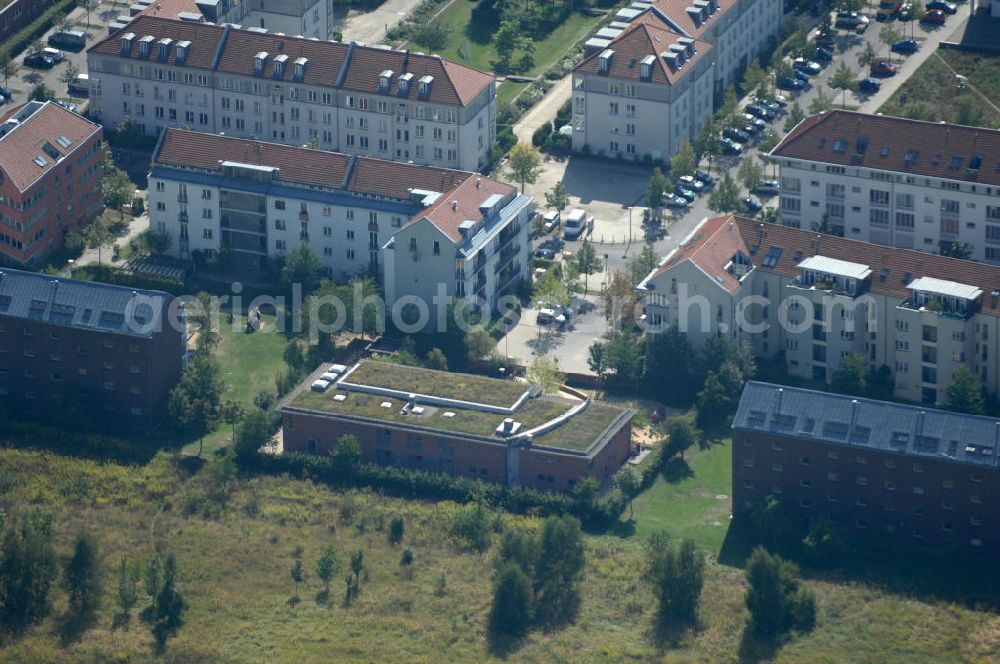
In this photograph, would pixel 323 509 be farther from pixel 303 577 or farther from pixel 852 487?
pixel 852 487

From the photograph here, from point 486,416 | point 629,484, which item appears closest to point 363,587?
point 486,416

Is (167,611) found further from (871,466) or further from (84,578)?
(871,466)

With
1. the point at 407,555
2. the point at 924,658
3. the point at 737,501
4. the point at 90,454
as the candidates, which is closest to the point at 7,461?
the point at 90,454

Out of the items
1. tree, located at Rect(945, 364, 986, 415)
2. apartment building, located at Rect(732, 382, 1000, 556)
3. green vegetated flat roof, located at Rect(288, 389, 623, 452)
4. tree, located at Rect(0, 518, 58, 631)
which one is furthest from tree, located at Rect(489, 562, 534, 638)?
tree, located at Rect(945, 364, 986, 415)

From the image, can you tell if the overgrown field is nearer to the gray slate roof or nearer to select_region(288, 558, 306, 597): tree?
select_region(288, 558, 306, 597): tree

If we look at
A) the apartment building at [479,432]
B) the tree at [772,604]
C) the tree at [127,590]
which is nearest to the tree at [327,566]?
the tree at [127,590]

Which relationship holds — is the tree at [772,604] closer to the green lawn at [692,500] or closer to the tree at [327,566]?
the green lawn at [692,500]
